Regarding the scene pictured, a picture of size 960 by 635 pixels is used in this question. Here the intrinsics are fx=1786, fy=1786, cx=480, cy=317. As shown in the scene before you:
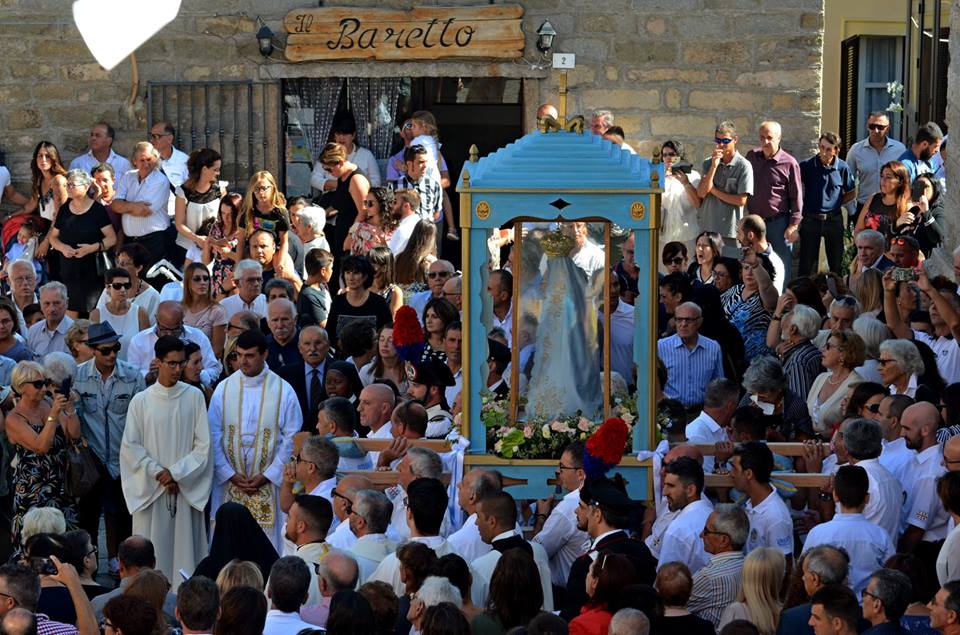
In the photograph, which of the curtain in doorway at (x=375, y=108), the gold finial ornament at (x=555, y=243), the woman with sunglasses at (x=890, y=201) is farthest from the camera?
the curtain in doorway at (x=375, y=108)

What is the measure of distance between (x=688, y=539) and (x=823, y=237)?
8.40 meters

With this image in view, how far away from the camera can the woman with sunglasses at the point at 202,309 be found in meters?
12.6

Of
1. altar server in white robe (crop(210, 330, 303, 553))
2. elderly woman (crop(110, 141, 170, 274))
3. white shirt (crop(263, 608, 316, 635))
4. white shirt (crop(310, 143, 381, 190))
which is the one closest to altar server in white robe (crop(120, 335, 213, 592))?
altar server in white robe (crop(210, 330, 303, 553))

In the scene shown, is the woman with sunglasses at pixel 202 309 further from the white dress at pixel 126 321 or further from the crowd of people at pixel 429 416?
the white dress at pixel 126 321

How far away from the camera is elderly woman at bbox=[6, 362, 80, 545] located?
10469 mm

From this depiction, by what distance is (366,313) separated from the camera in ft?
41.0

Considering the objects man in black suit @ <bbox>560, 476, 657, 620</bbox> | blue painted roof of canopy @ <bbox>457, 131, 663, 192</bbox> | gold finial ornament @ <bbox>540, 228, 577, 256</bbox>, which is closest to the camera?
man in black suit @ <bbox>560, 476, 657, 620</bbox>

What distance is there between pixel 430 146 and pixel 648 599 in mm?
9254

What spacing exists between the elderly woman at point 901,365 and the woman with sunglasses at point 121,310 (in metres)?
5.34

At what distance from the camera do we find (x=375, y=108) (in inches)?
703

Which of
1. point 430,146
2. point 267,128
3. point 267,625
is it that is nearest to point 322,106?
point 267,128

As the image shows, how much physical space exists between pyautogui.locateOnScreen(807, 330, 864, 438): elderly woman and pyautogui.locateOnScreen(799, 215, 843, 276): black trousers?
6124mm

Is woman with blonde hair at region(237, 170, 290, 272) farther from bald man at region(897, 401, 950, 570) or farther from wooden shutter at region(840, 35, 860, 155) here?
wooden shutter at region(840, 35, 860, 155)

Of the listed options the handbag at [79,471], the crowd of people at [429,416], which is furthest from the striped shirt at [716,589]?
the handbag at [79,471]
